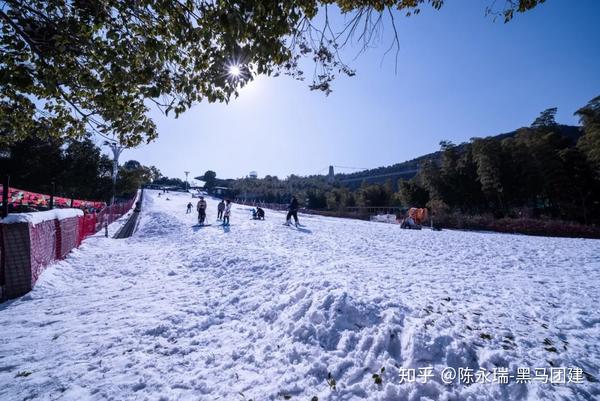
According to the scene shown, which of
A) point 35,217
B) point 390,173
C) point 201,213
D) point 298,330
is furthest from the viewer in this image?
point 390,173

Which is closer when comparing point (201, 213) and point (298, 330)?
point (298, 330)

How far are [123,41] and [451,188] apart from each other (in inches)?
1261

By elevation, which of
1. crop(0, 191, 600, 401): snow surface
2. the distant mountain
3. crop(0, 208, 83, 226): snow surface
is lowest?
crop(0, 191, 600, 401): snow surface

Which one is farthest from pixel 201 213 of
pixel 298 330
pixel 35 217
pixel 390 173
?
pixel 390 173

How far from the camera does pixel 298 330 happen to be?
4453 millimetres

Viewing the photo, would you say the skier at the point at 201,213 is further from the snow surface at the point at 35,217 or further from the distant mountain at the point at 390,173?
the distant mountain at the point at 390,173

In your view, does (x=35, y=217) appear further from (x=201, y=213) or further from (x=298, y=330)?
(x=201, y=213)

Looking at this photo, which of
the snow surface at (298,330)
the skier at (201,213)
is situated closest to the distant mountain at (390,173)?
the skier at (201,213)

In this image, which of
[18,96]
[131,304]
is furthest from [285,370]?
[18,96]

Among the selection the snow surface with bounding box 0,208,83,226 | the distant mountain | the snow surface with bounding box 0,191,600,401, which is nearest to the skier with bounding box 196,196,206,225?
the snow surface with bounding box 0,208,83,226

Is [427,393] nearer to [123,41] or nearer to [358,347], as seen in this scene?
[358,347]

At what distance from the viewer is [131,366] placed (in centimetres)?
369

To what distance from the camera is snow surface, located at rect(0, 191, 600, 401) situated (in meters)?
3.28

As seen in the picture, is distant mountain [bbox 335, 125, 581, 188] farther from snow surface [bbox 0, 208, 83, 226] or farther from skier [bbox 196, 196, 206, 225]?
snow surface [bbox 0, 208, 83, 226]
